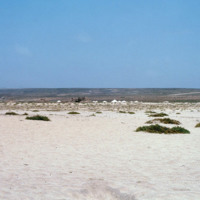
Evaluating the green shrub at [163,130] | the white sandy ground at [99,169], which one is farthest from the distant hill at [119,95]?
the white sandy ground at [99,169]

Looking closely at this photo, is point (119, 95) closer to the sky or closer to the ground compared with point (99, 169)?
closer to the ground

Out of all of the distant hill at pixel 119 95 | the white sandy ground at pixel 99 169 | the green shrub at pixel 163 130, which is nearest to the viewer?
the white sandy ground at pixel 99 169

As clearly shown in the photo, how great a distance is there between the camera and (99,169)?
7.62 metres

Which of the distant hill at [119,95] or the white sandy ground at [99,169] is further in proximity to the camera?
the distant hill at [119,95]

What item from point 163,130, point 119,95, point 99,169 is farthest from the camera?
point 119,95

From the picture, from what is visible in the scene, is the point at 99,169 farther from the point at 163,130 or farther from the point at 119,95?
the point at 119,95

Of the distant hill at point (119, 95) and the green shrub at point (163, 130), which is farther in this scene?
the distant hill at point (119, 95)

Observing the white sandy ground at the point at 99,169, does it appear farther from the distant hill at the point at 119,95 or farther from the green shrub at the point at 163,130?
the distant hill at the point at 119,95

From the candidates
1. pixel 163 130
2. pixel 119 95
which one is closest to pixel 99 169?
pixel 163 130

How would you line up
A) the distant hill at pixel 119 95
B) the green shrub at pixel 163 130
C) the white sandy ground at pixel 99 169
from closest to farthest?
the white sandy ground at pixel 99 169 < the green shrub at pixel 163 130 < the distant hill at pixel 119 95

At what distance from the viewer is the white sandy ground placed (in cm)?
566

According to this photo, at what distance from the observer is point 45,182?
6312 millimetres

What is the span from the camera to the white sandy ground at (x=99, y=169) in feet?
18.6

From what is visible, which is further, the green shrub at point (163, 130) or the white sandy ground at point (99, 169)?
the green shrub at point (163, 130)
